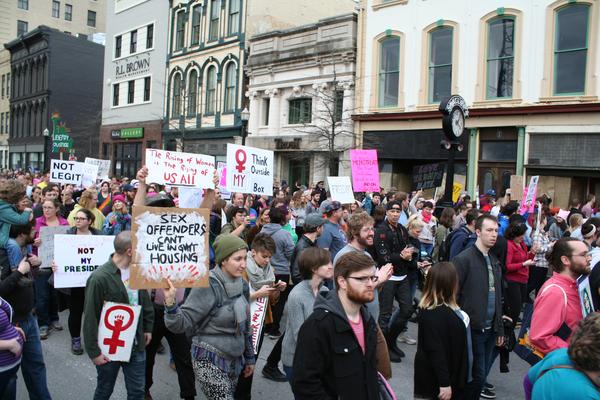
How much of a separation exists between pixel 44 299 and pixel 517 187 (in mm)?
13246

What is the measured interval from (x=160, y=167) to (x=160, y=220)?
318 cm

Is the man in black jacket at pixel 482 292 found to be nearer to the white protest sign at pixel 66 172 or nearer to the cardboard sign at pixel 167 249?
the cardboard sign at pixel 167 249

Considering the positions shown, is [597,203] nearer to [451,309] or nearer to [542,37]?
[542,37]

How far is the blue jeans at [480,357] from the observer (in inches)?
171

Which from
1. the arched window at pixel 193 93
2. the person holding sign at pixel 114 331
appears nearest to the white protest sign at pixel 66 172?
the person holding sign at pixel 114 331

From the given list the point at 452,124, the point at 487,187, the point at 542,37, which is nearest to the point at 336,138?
the point at 487,187

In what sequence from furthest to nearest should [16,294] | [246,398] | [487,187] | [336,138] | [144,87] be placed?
[144,87]
[336,138]
[487,187]
[246,398]
[16,294]

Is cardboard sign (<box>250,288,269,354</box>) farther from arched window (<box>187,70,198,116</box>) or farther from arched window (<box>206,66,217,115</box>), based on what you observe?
arched window (<box>187,70,198,116</box>)

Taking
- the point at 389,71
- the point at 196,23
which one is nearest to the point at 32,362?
the point at 389,71

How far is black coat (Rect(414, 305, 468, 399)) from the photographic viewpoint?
3.93 meters

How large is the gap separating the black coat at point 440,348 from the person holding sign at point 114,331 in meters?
2.29

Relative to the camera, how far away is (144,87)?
34.7m

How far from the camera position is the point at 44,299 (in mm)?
7234

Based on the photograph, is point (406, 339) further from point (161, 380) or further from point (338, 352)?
point (338, 352)
